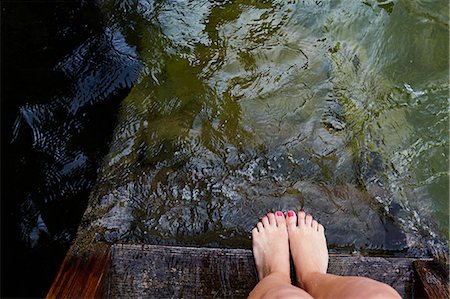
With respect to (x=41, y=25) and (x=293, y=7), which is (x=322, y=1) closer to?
(x=293, y=7)

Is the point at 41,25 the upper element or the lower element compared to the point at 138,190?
upper

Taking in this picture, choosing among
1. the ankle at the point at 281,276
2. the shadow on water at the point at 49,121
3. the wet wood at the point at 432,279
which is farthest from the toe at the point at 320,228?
the shadow on water at the point at 49,121

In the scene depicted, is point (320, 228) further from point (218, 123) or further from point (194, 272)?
point (218, 123)

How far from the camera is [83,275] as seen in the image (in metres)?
2.17

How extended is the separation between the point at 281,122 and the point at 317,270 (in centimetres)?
98

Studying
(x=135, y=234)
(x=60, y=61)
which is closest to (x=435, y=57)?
(x=135, y=234)

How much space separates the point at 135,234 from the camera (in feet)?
7.84

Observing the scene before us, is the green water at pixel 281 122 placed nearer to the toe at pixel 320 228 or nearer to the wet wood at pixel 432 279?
the toe at pixel 320 228

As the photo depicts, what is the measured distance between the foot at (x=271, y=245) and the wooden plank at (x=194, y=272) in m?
0.09

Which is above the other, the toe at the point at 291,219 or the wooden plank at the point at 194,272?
the wooden plank at the point at 194,272

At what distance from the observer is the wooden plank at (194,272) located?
2.18 metres

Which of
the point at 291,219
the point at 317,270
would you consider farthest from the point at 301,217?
the point at 317,270

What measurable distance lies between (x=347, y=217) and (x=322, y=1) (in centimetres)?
179

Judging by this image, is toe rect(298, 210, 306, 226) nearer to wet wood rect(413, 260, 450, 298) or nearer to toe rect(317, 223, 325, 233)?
toe rect(317, 223, 325, 233)
